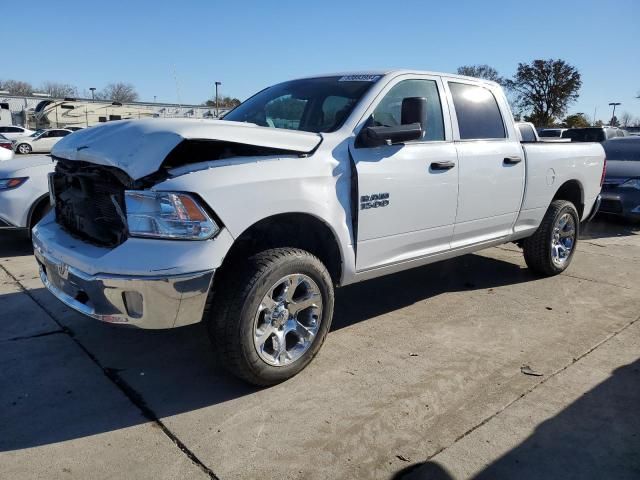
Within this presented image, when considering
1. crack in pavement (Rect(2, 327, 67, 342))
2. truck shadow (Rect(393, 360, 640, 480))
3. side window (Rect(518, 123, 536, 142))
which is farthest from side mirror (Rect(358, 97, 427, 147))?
side window (Rect(518, 123, 536, 142))

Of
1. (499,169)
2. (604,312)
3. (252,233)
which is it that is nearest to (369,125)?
(252,233)

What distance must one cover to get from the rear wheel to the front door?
29670 millimetres

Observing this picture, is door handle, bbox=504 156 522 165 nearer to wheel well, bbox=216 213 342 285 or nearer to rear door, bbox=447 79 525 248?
rear door, bbox=447 79 525 248

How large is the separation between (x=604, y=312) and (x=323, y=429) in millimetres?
3088

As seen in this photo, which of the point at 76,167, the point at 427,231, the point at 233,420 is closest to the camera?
the point at 233,420

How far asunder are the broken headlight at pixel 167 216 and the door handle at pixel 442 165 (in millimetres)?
1831

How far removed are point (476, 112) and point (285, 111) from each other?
164 centimetres

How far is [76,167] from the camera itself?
322 centimetres

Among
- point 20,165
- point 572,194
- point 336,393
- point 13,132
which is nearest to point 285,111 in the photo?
point 336,393

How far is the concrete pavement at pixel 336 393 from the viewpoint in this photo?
2516 mm

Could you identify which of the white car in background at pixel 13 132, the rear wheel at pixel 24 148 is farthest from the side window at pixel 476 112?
the white car in background at pixel 13 132

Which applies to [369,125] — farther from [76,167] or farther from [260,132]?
[76,167]

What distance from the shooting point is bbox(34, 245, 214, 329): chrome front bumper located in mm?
2631

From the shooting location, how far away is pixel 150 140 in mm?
2762
